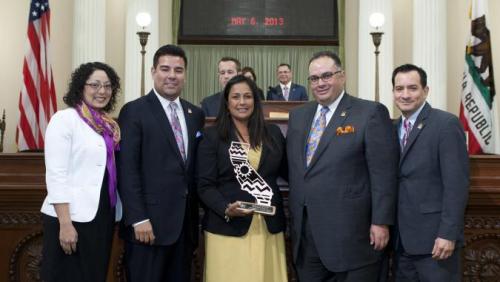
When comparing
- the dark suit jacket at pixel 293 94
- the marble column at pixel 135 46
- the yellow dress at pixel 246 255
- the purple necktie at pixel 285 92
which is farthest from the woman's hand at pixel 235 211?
the marble column at pixel 135 46

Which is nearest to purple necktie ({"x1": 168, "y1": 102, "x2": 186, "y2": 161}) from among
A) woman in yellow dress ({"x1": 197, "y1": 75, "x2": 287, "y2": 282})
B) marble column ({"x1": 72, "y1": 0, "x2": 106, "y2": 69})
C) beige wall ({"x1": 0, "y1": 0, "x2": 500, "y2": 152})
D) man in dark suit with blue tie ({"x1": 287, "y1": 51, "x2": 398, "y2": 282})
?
woman in yellow dress ({"x1": 197, "y1": 75, "x2": 287, "y2": 282})

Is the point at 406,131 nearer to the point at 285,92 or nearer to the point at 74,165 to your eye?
the point at 74,165

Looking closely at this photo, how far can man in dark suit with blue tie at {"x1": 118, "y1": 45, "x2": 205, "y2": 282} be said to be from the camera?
10.3 ft

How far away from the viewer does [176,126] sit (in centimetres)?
333

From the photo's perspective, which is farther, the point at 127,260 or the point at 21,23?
the point at 21,23

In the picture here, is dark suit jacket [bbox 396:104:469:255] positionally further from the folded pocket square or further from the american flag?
the american flag

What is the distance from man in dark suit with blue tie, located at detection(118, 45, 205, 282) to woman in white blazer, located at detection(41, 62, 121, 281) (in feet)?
0.35

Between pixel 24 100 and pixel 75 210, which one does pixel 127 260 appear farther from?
pixel 24 100

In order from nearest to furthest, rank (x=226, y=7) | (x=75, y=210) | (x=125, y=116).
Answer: (x=75, y=210), (x=125, y=116), (x=226, y=7)

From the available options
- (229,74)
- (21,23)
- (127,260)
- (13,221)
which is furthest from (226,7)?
(127,260)

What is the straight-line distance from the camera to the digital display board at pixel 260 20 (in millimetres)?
12023

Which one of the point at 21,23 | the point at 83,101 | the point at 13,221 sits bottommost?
the point at 13,221

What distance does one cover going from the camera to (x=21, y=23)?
31.0 ft

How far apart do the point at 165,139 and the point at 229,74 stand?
2.47 metres
